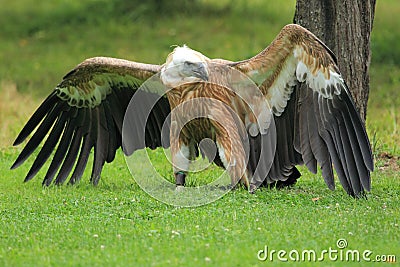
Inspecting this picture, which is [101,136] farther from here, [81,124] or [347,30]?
[347,30]

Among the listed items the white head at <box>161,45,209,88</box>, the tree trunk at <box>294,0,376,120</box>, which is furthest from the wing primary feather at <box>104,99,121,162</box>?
the tree trunk at <box>294,0,376,120</box>

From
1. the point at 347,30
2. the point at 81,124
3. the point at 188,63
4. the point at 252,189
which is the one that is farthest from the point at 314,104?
the point at 81,124

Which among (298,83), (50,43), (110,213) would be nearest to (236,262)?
(110,213)

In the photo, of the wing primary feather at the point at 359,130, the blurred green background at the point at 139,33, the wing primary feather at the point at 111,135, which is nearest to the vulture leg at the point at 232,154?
the wing primary feather at the point at 359,130

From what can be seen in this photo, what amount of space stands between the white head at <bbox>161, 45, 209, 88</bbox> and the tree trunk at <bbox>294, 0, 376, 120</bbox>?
162cm

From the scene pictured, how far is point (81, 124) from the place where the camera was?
9000 mm

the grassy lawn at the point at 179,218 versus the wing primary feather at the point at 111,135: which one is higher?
the wing primary feather at the point at 111,135

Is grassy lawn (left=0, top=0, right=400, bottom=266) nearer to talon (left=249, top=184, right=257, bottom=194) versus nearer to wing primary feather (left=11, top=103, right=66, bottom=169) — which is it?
talon (left=249, top=184, right=257, bottom=194)

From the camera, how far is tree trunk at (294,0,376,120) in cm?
884

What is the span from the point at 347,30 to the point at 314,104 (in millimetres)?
1481

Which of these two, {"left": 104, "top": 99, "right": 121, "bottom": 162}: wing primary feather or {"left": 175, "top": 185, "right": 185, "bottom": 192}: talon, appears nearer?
{"left": 175, "top": 185, "right": 185, "bottom": 192}: talon

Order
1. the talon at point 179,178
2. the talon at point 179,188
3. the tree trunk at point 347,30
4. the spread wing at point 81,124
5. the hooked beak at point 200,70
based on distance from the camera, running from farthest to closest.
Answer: the tree trunk at point 347,30 → the spread wing at point 81,124 → the talon at point 179,178 → the talon at point 179,188 → the hooked beak at point 200,70

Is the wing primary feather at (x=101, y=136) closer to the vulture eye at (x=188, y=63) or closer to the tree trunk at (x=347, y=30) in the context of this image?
the vulture eye at (x=188, y=63)

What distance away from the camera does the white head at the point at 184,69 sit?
25.9 feet
